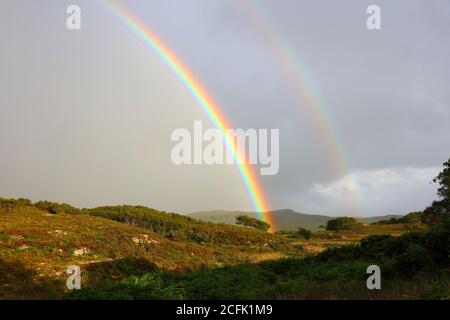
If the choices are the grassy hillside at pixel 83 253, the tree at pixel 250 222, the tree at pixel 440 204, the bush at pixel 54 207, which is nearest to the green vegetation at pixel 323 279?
the grassy hillside at pixel 83 253

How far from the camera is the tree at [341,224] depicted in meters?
102

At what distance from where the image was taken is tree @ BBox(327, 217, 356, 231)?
336 ft

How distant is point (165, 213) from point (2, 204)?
27178 mm

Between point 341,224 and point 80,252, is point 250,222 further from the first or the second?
→ point 80,252

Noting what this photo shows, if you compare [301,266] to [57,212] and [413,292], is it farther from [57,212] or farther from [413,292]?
[57,212]

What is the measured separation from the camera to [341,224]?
104 metres

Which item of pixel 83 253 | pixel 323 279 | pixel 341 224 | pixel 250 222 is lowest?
pixel 341 224

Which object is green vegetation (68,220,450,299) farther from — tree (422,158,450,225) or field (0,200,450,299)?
tree (422,158,450,225)

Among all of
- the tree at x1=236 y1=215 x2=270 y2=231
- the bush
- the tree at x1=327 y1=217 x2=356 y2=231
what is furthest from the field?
the tree at x1=236 y1=215 x2=270 y2=231

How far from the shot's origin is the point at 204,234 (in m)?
52.6

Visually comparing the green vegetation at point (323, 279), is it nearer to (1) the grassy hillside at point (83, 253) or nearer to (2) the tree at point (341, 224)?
(1) the grassy hillside at point (83, 253)

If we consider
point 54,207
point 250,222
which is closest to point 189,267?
point 54,207

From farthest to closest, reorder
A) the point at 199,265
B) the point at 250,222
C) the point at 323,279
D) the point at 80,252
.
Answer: the point at 250,222
the point at 199,265
the point at 80,252
the point at 323,279
